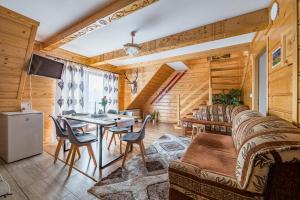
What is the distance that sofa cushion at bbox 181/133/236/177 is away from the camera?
50.9 inches

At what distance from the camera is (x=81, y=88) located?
3.96 m

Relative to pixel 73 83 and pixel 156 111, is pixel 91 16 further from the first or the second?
pixel 156 111

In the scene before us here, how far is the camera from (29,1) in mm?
1771

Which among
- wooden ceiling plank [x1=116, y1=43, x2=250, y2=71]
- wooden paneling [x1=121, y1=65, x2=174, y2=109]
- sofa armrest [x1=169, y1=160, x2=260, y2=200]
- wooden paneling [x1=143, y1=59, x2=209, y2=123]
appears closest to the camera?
sofa armrest [x1=169, y1=160, x2=260, y2=200]

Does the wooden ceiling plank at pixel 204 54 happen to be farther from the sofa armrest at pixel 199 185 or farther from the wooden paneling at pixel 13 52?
the sofa armrest at pixel 199 185

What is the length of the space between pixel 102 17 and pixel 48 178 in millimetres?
2299

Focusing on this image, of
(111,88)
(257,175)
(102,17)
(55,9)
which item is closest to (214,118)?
(257,175)

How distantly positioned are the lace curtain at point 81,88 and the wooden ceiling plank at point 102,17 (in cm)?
111

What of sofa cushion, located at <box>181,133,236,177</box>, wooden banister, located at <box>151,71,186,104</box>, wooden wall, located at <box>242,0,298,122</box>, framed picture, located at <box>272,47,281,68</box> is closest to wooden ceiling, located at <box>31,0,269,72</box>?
wooden wall, located at <box>242,0,298,122</box>

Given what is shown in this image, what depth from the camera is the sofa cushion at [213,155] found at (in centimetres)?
129

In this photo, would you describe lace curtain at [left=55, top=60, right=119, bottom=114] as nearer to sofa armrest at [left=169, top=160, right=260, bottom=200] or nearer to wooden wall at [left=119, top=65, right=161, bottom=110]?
wooden wall at [left=119, top=65, right=161, bottom=110]

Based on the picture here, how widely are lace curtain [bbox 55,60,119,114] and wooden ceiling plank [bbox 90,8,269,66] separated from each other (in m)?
1.92

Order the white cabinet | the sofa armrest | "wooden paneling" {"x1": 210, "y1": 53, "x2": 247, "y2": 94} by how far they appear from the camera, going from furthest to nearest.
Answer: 1. "wooden paneling" {"x1": 210, "y1": 53, "x2": 247, "y2": 94}
2. the white cabinet
3. the sofa armrest

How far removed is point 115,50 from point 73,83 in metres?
1.41
